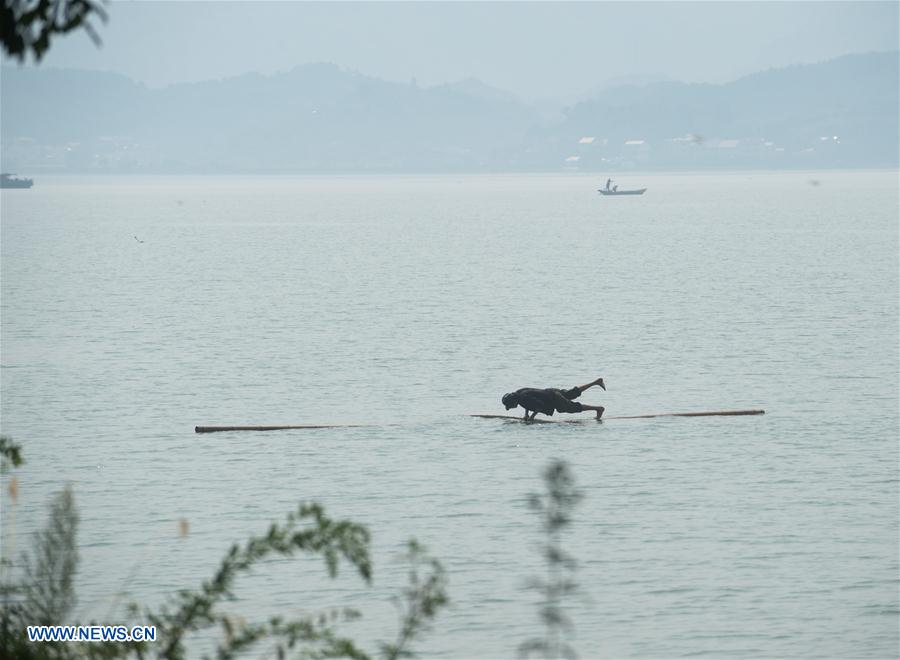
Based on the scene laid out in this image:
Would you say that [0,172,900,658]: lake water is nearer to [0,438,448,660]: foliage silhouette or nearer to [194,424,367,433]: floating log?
[194,424,367,433]: floating log

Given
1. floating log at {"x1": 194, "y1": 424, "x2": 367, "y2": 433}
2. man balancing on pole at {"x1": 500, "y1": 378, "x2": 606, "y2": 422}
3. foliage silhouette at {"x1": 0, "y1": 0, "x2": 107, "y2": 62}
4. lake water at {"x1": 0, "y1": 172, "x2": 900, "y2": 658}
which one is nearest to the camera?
foliage silhouette at {"x1": 0, "y1": 0, "x2": 107, "y2": 62}

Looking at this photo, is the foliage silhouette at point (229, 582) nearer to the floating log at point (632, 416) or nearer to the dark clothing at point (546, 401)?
the dark clothing at point (546, 401)

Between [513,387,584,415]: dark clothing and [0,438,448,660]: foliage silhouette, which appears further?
[513,387,584,415]: dark clothing

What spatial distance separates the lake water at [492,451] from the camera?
82.6 feet

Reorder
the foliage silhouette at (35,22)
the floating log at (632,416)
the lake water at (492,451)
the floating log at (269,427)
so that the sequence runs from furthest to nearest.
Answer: the floating log at (632,416) → the floating log at (269,427) → the lake water at (492,451) → the foliage silhouette at (35,22)

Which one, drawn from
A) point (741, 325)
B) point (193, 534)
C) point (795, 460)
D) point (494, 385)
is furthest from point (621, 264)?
point (193, 534)

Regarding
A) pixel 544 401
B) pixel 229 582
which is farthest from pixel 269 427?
pixel 229 582

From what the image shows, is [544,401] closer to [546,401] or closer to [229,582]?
[546,401]

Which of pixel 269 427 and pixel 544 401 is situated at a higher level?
pixel 544 401

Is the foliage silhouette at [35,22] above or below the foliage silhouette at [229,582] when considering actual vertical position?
above

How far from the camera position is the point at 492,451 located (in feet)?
122

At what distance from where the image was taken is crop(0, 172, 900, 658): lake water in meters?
25.2

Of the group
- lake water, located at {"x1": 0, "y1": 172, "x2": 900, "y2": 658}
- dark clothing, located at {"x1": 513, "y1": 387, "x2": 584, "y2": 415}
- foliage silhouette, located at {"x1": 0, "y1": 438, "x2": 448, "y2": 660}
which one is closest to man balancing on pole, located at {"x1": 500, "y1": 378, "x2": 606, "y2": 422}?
dark clothing, located at {"x1": 513, "y1": 387, "x2": 584, "y2": 415}

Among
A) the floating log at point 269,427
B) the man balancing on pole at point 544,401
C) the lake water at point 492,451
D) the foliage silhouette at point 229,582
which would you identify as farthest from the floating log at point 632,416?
the foliage silhouette at point 229,582
